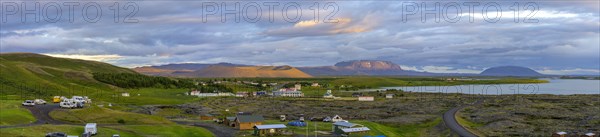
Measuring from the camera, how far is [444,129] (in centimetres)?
7494

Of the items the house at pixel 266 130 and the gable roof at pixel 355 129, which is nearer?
the house at pixel 266 130

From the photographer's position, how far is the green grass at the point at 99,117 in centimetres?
6806

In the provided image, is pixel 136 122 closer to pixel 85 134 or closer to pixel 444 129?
pixel 85 134

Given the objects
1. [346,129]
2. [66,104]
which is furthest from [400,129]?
[66,104]

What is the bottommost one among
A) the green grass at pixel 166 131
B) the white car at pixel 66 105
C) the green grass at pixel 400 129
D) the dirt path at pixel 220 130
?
the green grass at pixel 400 129

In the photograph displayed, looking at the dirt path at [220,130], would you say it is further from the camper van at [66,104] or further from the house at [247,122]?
the camper van at [66,104]

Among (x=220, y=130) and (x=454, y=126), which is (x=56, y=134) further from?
(x=454, y=126)

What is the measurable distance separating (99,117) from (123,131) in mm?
15411

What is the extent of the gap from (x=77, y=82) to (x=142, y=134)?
136245mm

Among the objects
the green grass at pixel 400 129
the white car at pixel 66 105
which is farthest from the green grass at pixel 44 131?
the green grass at pixel 400 129

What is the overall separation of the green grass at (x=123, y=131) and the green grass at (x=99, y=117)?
292 inches

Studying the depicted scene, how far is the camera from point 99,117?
70.0 m

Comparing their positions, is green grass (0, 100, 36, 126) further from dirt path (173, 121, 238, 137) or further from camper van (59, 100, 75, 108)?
dirt path (173, 121, 238, 137)

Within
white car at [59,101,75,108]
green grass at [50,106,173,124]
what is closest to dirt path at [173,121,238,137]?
green grass at [50,106,173,124]
